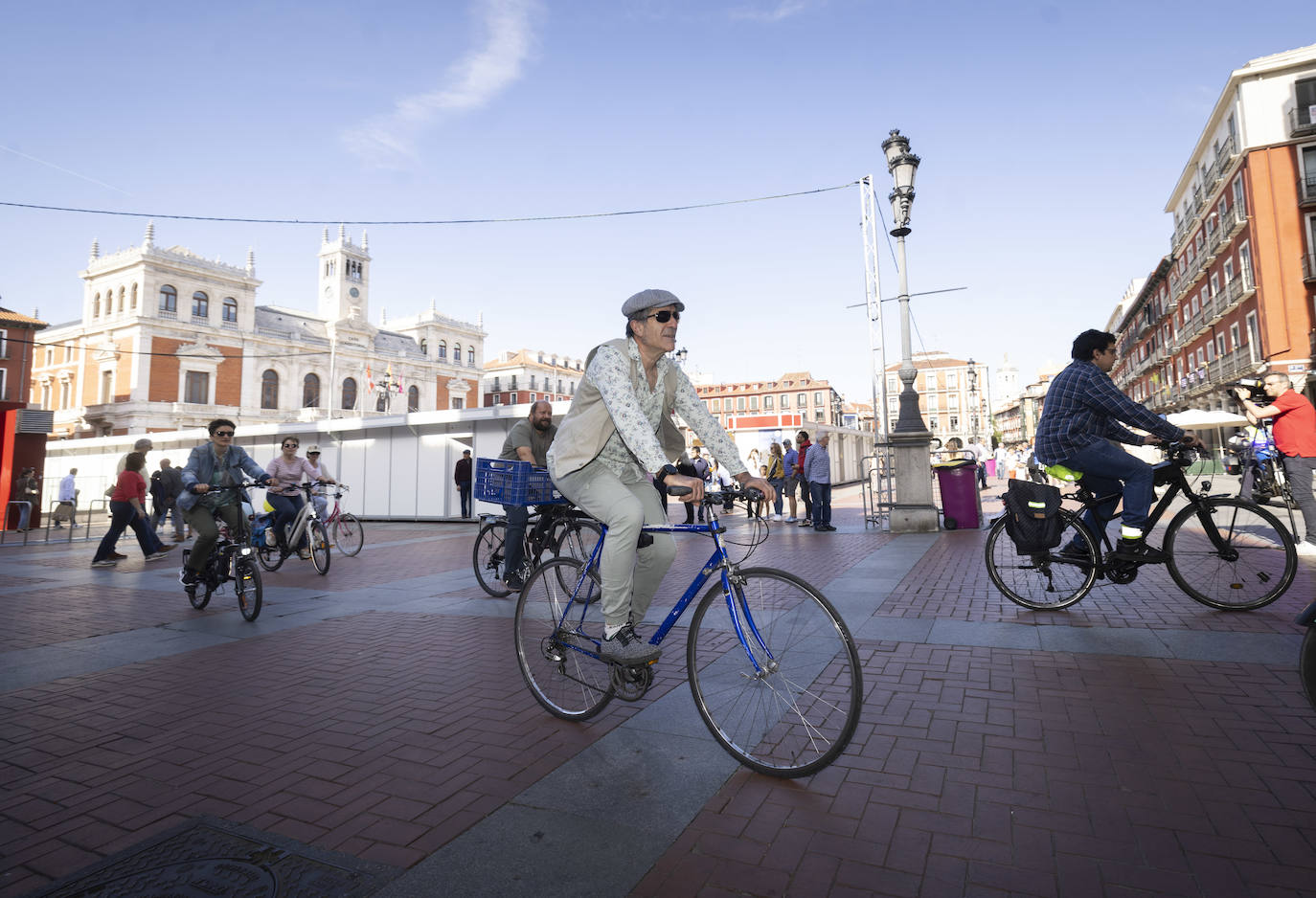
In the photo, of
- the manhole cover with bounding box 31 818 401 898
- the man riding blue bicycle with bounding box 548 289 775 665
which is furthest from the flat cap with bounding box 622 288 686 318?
the manhole cover with bounding box 31 818 401 898

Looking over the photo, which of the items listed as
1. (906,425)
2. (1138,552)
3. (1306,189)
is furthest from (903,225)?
(1306,189)

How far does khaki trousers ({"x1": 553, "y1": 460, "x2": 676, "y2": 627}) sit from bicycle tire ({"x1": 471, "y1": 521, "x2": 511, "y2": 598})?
379cm

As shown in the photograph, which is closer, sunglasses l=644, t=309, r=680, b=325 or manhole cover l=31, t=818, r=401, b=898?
manhole cover l=31, t=818, r=401, b=898

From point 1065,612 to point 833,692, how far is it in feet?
11.3

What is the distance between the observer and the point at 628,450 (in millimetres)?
2963

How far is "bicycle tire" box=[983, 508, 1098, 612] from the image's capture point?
188 inches

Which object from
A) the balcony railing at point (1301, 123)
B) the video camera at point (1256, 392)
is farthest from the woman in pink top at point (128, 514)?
the balcony railing at point (1301, 123)

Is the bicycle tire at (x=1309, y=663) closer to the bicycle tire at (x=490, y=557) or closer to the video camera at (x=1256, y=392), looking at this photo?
the video camera at (x=1256, y=392)

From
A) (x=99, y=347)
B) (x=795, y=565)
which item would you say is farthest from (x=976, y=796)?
(x=99, y=347)

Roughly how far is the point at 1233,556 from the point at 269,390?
216 ft

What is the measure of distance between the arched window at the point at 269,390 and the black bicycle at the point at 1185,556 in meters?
64.0

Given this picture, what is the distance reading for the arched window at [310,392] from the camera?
60594 millimetres

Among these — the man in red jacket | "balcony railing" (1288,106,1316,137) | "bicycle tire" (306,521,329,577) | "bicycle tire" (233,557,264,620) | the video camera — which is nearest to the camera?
"bicycle tire" (233,557,264,620)

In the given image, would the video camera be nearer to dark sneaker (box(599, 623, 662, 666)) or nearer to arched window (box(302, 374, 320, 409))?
dark sneaker (box(599, 623, 662, 666))
